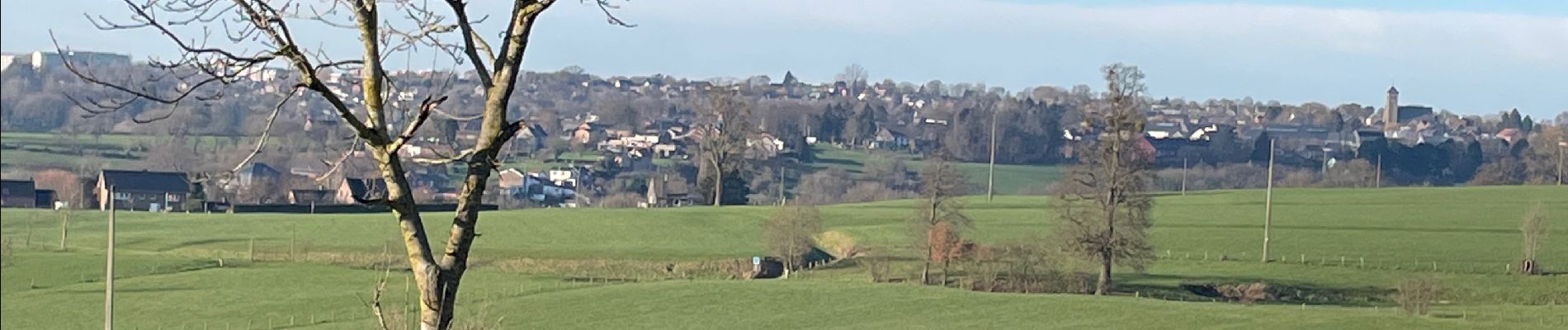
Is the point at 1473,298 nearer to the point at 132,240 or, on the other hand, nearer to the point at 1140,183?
the point at 1140,183

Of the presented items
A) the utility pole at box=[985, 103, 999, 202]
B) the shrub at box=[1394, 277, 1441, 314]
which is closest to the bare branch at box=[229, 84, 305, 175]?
the shrub at box=[1394, 277, 1441, 314]

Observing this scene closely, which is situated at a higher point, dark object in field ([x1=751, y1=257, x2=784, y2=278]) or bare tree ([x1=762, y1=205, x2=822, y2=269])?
bare tree ([x1=762, y1=205, x2=822, y2=269])

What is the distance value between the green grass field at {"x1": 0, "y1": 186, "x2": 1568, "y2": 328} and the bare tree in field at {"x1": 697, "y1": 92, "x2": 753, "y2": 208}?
2.85 m

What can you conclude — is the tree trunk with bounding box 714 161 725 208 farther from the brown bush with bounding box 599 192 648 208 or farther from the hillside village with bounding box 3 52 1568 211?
→ the brown bush with bounding box 599 192 648 208

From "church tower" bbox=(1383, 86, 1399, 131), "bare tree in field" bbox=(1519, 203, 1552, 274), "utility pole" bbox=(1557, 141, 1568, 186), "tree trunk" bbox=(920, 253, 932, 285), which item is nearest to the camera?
"bare tree in field" bbox=(1519, 203, 1552, 274)

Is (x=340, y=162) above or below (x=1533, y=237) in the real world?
above

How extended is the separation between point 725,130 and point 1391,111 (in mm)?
58916

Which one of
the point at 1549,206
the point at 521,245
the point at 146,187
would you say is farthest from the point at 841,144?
the point at 1549,206

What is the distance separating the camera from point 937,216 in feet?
161

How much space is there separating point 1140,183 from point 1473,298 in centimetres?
810

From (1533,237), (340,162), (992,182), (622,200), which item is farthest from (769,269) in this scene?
(340,162)

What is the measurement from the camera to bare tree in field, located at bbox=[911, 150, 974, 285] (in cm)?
4731

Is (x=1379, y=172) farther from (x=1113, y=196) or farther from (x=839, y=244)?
(x=1113, y=196)

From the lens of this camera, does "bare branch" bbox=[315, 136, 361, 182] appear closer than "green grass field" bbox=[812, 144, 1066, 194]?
Yes
